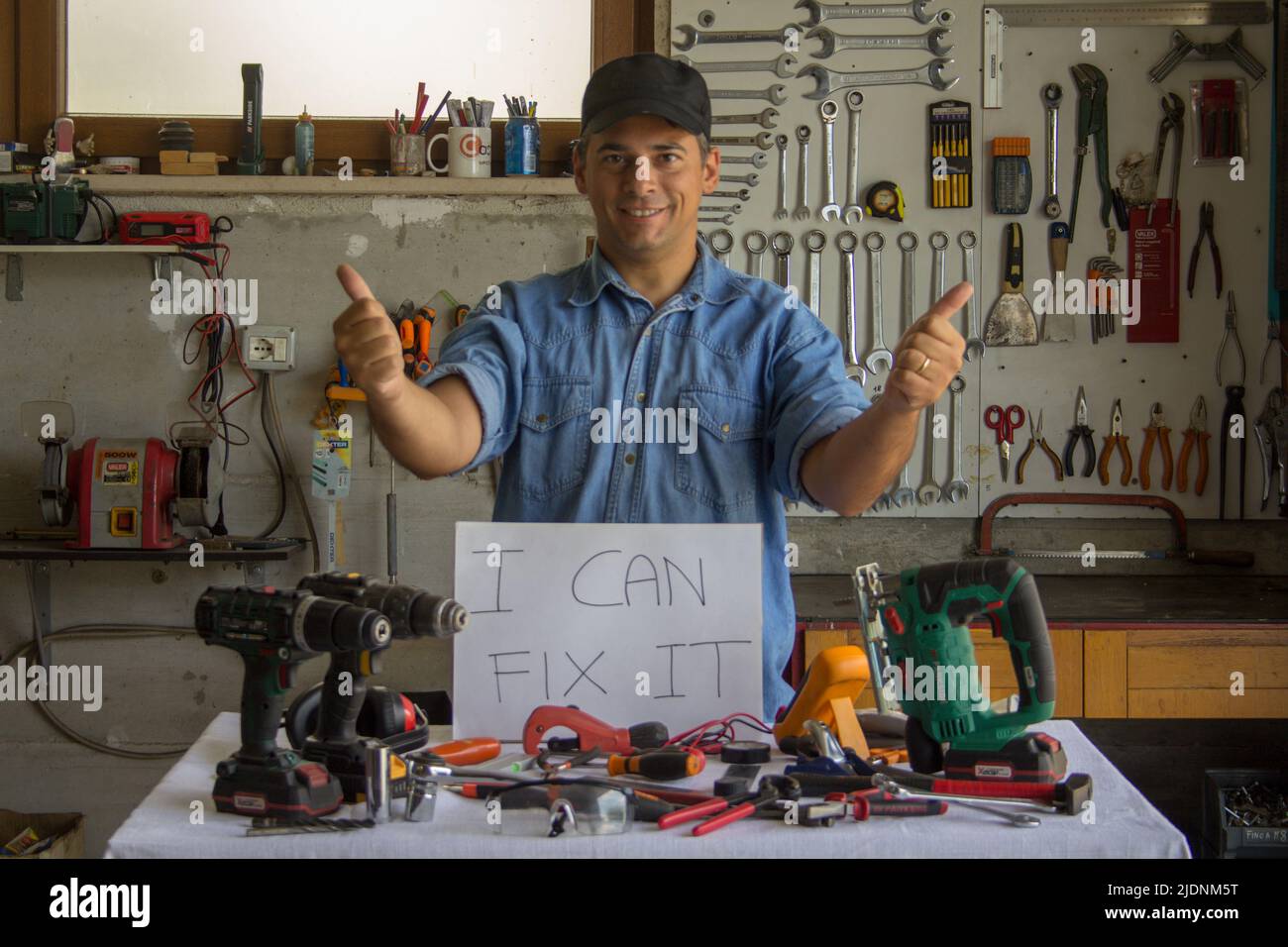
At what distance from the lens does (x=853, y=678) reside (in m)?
1.65

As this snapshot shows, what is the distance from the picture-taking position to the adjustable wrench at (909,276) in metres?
3.65

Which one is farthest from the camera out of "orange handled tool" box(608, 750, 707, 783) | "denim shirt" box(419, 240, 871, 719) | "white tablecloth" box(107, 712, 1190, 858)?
"denim shirt" box(419, 240, 871, 719)

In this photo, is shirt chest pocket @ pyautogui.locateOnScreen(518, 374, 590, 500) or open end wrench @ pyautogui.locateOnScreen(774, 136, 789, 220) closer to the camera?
shirt chest pocket @ pyautogui.locateOnScreen(518, 374, 590, 500)

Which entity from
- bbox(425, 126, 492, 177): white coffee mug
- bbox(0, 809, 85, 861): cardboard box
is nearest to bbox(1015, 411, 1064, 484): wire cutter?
bbox(425, 126, 492, 177): white coffee mug

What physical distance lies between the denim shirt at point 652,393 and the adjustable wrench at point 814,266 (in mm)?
1588

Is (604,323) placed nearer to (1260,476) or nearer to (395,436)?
(395,436)

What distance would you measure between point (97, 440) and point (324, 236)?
2.73 ft

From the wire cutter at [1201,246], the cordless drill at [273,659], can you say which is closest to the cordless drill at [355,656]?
the cordless drill at [273,659]

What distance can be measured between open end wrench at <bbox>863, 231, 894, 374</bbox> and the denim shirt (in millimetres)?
1589

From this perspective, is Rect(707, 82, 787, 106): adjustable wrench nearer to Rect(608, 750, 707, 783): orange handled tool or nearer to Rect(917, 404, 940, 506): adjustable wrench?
Rect(917, 404, 940, 506): adjustable wrench

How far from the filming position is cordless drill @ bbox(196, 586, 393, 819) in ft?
4.58

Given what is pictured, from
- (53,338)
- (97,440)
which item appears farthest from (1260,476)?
(53,338)

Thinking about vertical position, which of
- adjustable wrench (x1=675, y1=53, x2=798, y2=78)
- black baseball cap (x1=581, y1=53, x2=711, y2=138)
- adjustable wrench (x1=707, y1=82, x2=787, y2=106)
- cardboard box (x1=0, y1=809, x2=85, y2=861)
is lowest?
cardboard box (x1=0, y1=809, x2=85, y2=861)

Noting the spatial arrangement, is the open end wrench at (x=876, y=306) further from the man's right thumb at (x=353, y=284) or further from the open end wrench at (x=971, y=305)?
the man's right thumb at (x=353, y=284)
